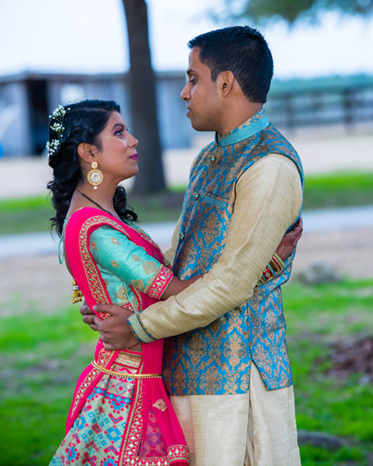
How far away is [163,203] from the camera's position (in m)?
12.8

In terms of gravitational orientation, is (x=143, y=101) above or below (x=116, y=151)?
above

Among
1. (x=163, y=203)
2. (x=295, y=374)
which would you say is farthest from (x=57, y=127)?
(x=163, y=203)

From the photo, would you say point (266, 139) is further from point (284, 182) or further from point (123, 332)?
point (123, 332)

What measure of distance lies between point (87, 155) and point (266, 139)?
27.3 inches

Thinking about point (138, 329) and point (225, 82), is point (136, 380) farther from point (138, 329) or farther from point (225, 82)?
point (225, 82)

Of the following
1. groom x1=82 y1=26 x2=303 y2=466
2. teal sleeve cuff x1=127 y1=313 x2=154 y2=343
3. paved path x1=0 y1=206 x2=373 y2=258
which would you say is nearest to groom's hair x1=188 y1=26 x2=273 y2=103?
groom x1=82 y1=26 x2=303 y2=466

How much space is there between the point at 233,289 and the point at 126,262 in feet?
1.30

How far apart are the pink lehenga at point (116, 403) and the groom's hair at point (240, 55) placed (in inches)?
27.4

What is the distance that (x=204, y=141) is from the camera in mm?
31656

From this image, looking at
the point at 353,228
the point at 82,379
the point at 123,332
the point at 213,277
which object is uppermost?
the point at 213,277

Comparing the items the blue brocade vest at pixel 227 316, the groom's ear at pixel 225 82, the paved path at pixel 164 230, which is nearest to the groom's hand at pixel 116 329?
the blue brocade vest at pixel 227 316

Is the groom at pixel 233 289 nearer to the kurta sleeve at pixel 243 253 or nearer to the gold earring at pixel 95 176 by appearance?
the kurta sleeve at pixel 243 253

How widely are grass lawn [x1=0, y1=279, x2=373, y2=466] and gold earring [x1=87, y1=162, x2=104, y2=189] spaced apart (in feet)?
7.75

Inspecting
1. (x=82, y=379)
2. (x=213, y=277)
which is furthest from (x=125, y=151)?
(x=82, y=379)
